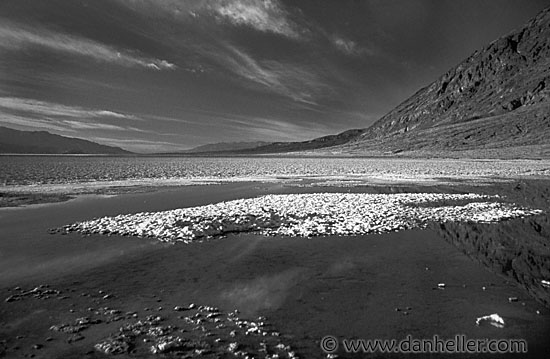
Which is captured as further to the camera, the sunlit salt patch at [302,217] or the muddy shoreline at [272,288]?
the sunlit salt patch at [302,217]

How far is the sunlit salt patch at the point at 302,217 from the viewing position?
41.7 ft

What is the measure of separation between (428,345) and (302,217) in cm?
999

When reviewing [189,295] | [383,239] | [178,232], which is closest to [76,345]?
[189,295]

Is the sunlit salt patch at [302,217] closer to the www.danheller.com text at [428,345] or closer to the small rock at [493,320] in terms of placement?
the small rock at [493,320]

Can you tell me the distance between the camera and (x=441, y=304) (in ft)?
21.3

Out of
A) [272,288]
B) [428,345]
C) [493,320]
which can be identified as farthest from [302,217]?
[428,345]

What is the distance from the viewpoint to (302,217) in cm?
1505

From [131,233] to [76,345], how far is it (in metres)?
7.51

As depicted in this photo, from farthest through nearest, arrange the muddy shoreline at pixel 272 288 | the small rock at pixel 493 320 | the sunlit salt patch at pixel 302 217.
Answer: the sunlit salt patch at pixel 302 217 < the small rock at pixel 493 320 < the muddy shoreline at pixel 272 288

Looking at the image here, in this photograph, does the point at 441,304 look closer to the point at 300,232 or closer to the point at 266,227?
the point at 300,232

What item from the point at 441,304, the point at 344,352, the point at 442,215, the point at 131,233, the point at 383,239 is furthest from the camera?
the point at 442,215

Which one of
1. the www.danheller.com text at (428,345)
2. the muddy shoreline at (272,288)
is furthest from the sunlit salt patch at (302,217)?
the www.danheller.com text at (428,345)

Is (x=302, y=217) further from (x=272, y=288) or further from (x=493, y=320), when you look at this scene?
(x=493, y=320)

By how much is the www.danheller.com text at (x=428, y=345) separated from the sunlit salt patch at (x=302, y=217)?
270 inches
